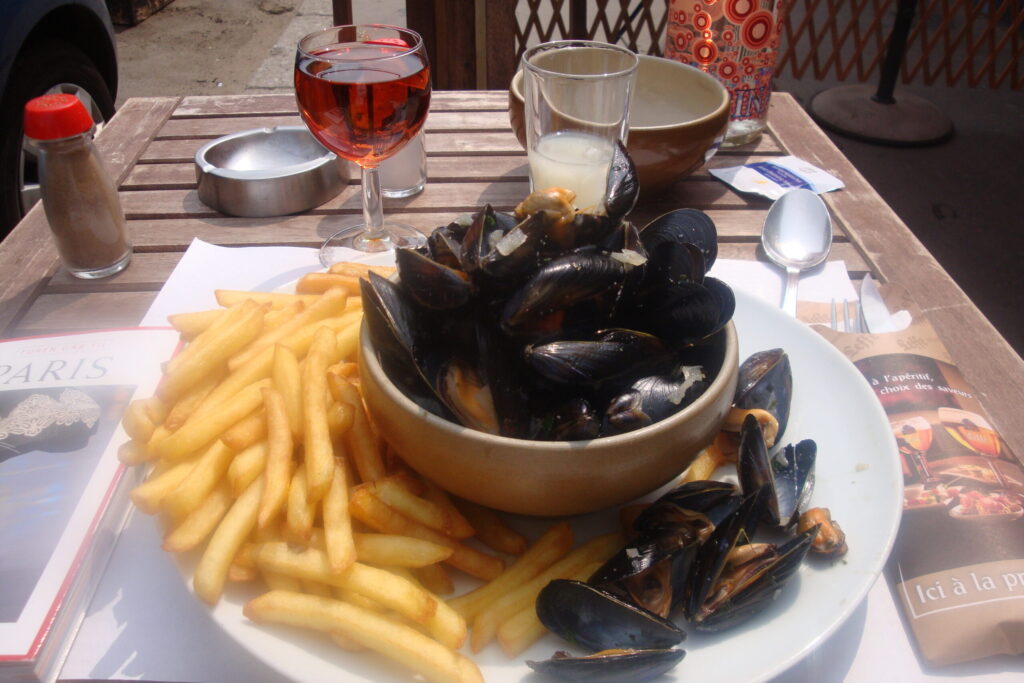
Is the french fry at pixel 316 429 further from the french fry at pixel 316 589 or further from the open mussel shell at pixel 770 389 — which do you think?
the open mussel shell at pixel 770 389

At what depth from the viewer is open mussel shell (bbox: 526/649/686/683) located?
819mm

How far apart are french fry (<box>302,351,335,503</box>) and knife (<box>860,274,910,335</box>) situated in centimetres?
105

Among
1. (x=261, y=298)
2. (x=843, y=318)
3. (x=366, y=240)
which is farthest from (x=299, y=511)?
(x=843, y=318)

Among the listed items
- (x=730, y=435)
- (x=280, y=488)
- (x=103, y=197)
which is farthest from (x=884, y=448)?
(x=103, y=197)

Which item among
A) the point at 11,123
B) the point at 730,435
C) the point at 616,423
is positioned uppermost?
the point at 616,423

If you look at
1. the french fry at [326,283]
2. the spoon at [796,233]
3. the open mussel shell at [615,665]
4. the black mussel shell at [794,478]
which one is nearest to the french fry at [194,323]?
the french fry at [326,283]

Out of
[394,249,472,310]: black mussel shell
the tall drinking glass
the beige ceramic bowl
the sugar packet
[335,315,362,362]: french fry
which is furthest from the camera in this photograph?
the sugar packet

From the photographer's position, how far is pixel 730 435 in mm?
1174

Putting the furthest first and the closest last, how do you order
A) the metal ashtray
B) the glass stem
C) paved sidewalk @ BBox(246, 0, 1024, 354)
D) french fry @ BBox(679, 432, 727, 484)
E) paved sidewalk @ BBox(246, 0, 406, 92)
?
paved sidewalk @ BBox(246, 0, 406, 92) < paved sidewalk @ BBox(246, 0, 1024, 354) < the metal ashtray < the glass stem < french fry @ BBox(679, 432, 727, 484)

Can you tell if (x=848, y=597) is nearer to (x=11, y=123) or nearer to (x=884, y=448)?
(x=884, y=448)

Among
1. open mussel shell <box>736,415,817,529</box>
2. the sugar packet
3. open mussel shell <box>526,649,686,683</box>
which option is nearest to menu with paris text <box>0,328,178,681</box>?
open mussel shell <box>526,649,686,683</box>

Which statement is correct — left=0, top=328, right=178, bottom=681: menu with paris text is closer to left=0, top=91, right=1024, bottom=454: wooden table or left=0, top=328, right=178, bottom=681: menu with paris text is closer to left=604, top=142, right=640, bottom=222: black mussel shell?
left=0, top=91, right=1024, bottom=454: wooden table

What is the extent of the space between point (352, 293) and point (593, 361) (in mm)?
614

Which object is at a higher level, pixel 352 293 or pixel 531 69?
pixel 531 69
